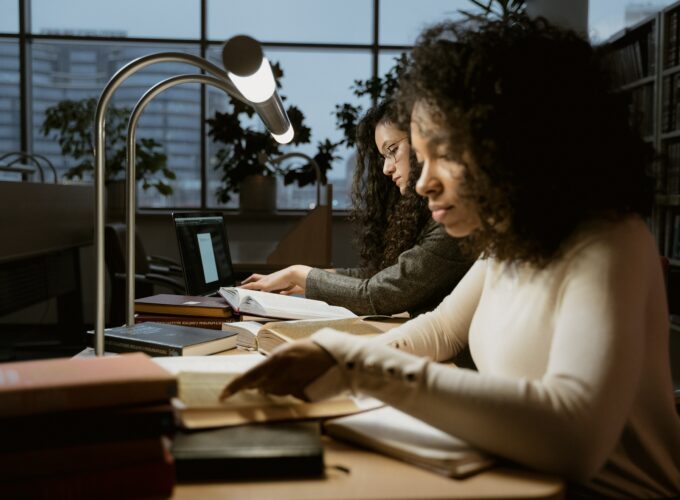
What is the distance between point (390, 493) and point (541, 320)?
33 cm

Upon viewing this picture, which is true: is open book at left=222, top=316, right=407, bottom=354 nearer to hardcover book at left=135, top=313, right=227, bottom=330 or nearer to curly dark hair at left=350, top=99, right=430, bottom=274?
hardcover book at left=135, top=313, right=227, bottom=330

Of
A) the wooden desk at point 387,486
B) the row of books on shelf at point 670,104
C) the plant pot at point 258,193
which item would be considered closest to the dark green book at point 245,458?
the wooden desk at point 387,486

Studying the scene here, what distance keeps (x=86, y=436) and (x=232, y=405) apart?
21 cm

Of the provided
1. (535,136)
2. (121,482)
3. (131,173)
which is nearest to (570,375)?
(535,136)

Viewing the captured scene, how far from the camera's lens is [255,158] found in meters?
5.20

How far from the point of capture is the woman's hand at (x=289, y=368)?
2.97 feet

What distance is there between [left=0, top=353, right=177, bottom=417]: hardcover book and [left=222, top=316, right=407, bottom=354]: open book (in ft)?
1.81

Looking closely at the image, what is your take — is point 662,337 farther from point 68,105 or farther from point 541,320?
point 68,105

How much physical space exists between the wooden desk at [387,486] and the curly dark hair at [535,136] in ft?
1.05

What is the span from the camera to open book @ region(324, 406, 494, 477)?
81cm

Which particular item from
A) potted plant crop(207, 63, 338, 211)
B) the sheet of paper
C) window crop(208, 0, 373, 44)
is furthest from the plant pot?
the sheet of paper

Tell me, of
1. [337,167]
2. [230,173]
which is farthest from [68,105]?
[337,167]

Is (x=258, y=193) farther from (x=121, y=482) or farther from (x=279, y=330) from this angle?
(x=121, y=482)

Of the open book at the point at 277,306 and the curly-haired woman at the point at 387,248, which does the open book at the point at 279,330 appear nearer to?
the open book at the point at 277,306
